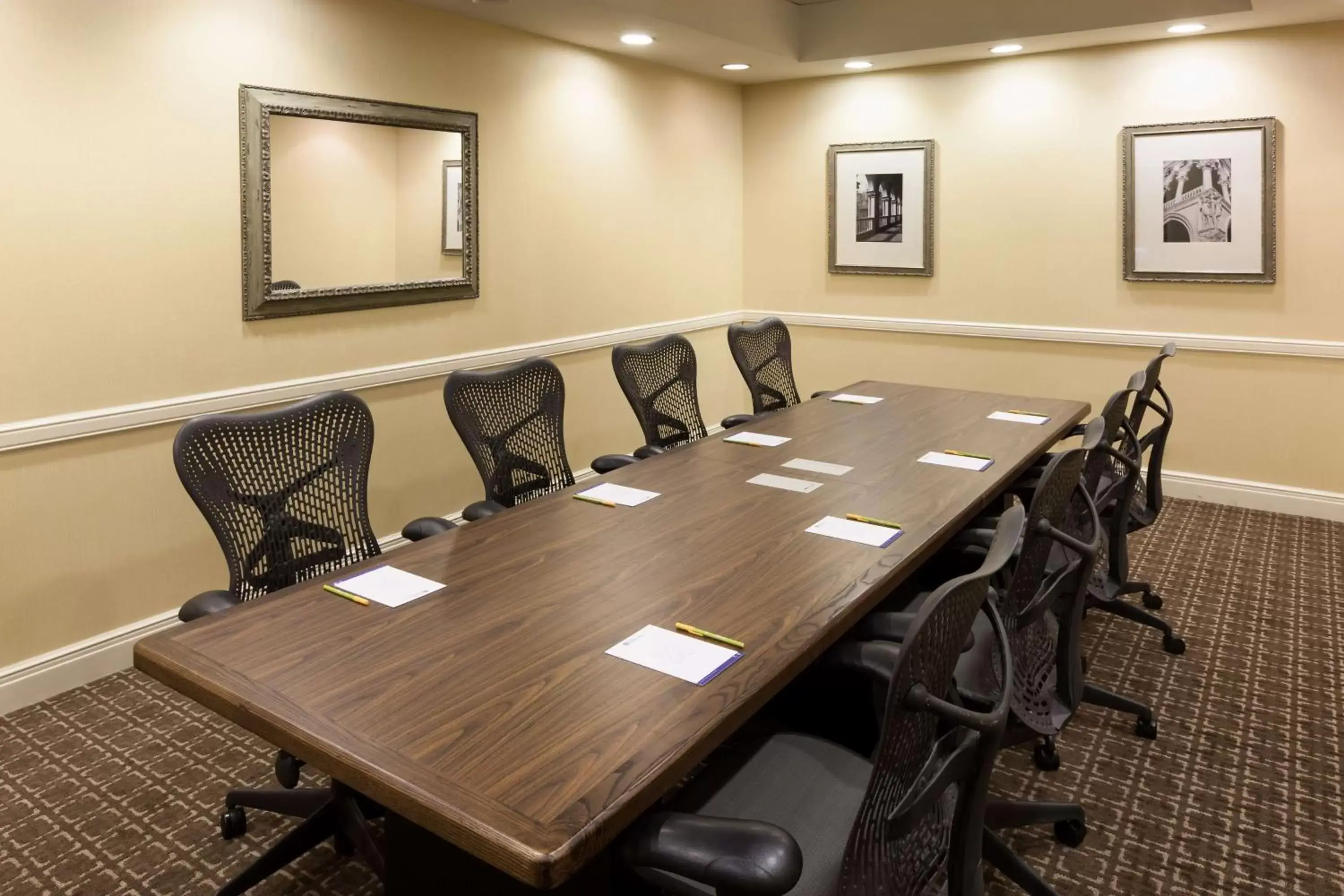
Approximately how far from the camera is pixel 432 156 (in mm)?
3973

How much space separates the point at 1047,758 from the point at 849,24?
4.01 m

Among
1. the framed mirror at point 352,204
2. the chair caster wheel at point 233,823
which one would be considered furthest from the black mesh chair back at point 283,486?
the framed mirror at point 352,204

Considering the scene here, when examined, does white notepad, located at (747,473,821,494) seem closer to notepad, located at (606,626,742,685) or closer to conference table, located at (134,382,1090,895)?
conference table, located at (134,382,1090,895)

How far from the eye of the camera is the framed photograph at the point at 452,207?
4059mm

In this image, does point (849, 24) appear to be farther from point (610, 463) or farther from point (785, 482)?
point (785, 482)

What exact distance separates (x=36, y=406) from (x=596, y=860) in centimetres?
238

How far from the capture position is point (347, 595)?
6.27ft

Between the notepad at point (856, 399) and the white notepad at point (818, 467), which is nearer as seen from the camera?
the white notepad at point (818, 467)

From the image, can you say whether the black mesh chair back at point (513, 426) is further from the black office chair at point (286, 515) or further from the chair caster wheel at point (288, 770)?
the chair caster wheel at point (288, 770)

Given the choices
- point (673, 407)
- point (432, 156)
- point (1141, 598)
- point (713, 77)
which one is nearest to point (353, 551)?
point (673, 407)

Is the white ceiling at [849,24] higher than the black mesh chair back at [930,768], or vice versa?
the white ceiling at [849,24]

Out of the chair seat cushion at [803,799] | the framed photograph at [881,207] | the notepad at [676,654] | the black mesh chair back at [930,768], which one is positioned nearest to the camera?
the black mesh chair back at [930,768]

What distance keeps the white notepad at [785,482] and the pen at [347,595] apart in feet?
3.95

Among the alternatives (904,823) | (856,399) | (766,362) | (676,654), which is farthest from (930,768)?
(766,362)
